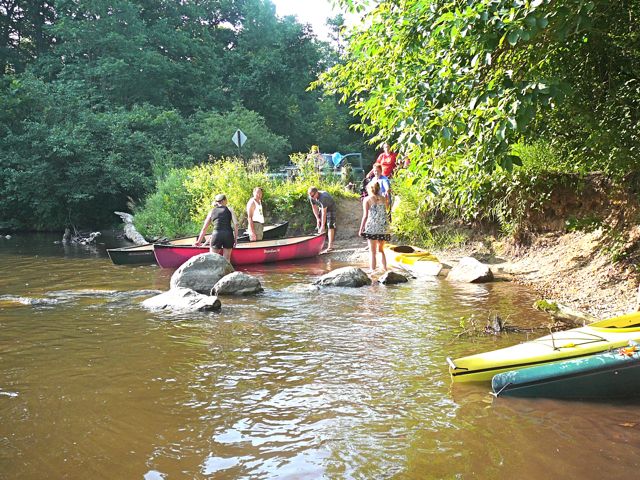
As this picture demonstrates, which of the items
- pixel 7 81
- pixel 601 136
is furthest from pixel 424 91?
pixel 7 81

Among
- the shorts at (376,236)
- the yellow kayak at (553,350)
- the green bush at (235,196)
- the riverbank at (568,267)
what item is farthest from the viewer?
the green bush at (235,196)

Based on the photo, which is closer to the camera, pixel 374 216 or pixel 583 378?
pixel 583 378

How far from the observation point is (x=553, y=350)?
4.86 m

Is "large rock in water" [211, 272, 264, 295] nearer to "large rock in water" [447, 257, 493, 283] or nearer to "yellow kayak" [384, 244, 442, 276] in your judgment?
"yellow kayak" [384, 244, 442, 276]

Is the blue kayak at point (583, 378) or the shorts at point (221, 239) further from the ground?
the shorts at point (221, 239)

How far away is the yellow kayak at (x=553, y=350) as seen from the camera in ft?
15.7

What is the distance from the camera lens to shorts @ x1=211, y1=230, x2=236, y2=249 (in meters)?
11.8

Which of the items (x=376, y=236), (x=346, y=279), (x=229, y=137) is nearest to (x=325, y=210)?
(x=376, y=236)

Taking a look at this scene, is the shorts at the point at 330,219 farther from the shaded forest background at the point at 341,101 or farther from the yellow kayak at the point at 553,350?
the yellow kayak at the point at 553,350

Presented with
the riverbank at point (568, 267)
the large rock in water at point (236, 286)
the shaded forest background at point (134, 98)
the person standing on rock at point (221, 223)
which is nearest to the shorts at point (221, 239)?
the person standing on rock at point (221, 223)

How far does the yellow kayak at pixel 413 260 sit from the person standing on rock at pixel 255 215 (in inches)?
136

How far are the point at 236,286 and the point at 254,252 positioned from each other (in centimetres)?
342

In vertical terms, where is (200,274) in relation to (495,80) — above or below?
below

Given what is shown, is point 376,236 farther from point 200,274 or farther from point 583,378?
point 583,378
